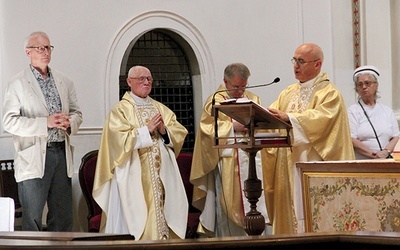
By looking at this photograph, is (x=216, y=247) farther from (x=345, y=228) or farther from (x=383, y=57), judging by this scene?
(x=383, y=57)

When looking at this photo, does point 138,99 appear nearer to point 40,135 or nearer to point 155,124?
point 155,124

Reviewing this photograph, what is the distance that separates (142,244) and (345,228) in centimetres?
323

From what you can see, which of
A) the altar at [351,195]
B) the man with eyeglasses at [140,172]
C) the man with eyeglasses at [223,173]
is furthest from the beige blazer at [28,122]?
the altar at [351,195]

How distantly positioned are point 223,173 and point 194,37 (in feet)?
6.83

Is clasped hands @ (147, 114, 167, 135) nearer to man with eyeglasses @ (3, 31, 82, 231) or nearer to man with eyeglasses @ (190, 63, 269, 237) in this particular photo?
man with eyeglasses @ (190, 63, 269, 237)

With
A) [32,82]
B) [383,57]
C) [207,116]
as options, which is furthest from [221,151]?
[383,57]

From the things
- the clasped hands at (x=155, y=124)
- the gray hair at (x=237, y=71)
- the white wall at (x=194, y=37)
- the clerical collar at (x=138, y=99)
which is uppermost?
the white wall at (x=194, y=37)

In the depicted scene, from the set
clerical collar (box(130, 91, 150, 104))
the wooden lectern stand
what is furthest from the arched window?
the wooden lectern stand

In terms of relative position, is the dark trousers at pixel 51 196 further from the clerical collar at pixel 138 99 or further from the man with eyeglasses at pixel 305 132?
the man with eyeglasses at pixel 305 132

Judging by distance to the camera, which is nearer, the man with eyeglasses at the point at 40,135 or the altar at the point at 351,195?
the altar at the point at 351,195

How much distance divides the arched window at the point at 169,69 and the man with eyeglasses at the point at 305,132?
2232mm

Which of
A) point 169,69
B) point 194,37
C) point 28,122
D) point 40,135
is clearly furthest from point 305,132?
point 169,69

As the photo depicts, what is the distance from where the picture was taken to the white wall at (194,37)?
320 inches

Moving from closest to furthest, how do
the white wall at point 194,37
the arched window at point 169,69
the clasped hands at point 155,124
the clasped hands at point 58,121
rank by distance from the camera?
the clasped hands at point 58,121 < the clasped hands at point 155,124 < the white wall at point 194,37 < the arched window at point 169,69
